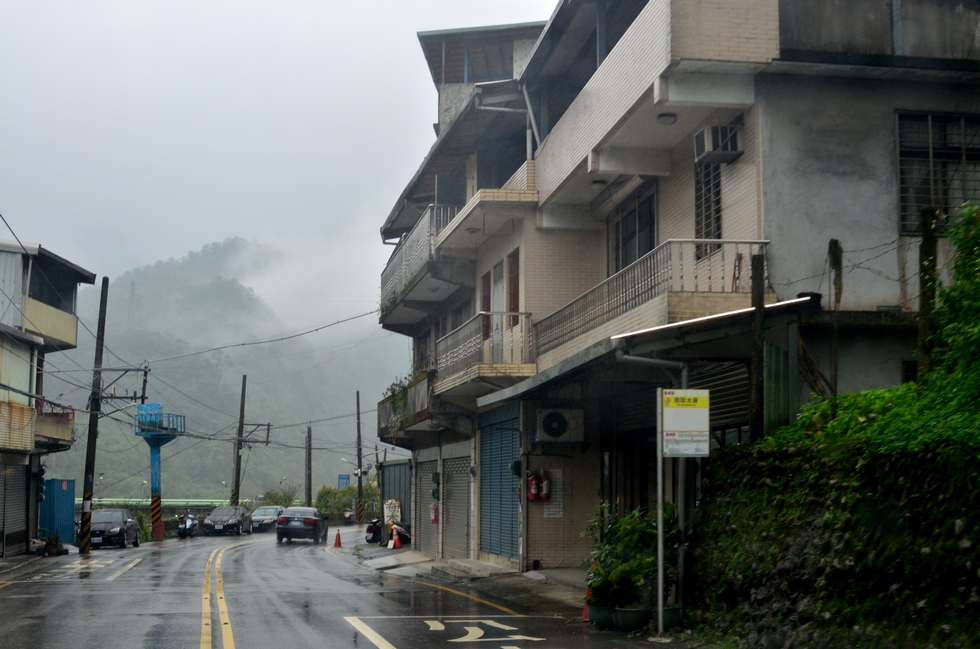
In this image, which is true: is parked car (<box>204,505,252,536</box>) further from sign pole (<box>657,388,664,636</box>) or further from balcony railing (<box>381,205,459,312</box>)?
sign pole (<box>657,388,664,636</box>)

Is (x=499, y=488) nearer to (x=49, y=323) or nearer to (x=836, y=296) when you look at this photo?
(x=836, y=296)

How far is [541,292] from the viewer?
2262 centimetres

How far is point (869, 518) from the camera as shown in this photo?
9312 millimetres

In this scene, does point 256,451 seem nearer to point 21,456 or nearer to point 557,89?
point 21,456

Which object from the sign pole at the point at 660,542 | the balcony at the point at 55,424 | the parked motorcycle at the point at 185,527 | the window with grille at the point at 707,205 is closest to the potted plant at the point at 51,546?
the balcony at the point at 55,424

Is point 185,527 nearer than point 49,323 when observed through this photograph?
No

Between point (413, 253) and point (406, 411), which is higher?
point (413, 253)

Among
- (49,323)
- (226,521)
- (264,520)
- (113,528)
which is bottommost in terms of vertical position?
(264,520)

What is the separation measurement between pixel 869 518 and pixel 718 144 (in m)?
7.54

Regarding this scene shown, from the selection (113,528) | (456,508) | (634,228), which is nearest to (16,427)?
(113,528)

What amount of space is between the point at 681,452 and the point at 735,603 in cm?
173

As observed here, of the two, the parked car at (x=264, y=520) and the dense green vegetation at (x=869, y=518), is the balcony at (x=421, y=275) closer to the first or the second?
the dense green vegetation at (x=869, y=518)

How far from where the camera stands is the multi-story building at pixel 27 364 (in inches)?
1366

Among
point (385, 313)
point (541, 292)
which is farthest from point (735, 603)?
point (385, 313)
